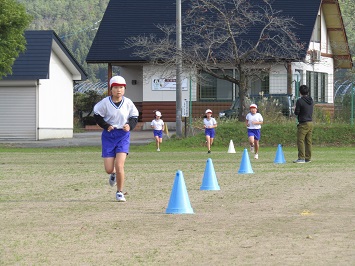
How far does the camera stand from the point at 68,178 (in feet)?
68.3

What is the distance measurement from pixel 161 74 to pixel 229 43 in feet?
15.2

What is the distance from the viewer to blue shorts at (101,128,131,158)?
49.9 ft

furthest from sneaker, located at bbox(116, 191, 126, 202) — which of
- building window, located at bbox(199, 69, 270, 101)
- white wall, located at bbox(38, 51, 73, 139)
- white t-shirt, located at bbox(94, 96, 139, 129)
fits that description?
building window, located at bbox(199, 69, 270, 101)

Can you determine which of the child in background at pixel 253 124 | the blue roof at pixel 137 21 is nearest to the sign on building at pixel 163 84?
the blue roof at pixel 137 21

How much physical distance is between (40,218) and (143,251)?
3.34 metres

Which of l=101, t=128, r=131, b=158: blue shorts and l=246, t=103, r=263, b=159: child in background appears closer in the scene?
l=101, t=128, r=131, b=158: blue shorts

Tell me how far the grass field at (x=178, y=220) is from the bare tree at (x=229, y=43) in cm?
1822

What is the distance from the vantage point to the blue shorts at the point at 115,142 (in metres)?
15.2

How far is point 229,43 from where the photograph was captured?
49.4 m

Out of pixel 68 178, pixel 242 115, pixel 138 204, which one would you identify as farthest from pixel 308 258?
pixel 242 115

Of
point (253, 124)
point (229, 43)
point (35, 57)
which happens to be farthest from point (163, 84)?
point (253, 124)

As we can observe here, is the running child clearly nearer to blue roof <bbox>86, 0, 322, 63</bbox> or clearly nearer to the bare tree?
the bare tree

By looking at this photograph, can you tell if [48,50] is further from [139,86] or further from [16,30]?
[139,86]

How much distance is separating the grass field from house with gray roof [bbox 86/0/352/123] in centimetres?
2764
